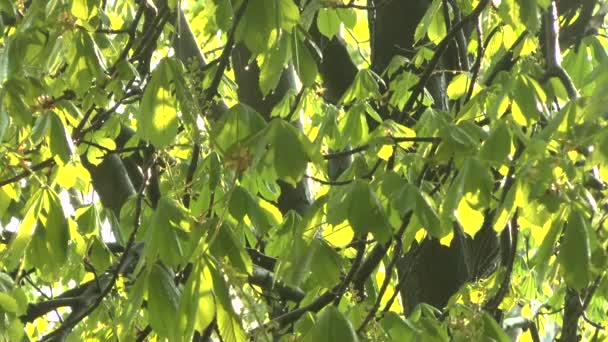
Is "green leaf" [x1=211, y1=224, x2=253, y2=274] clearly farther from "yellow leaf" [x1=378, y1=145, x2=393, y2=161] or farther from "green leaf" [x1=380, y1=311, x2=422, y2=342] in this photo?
"yellow leaf" [x1=378, y1=145, x2=393, y2=161]

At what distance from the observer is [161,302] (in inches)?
50.8

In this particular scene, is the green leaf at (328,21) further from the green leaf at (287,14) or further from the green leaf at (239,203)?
the green leaf at (287,14)

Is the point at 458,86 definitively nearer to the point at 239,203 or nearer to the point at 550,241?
the point at 239,203

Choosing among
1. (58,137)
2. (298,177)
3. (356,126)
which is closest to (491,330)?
(298,177)

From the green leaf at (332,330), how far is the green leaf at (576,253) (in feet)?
1.09

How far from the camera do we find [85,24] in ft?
5.32

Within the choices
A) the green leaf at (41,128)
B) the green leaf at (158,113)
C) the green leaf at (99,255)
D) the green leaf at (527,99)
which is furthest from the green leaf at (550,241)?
the green leaf at (99,255)

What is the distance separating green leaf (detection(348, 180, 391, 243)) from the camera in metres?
1.40

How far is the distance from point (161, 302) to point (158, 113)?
308 millimetres

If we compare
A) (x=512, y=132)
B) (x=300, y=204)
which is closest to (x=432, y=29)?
(x=300, y=204)

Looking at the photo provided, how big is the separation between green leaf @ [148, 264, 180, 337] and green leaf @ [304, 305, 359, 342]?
21cm

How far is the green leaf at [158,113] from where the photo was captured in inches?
54.3

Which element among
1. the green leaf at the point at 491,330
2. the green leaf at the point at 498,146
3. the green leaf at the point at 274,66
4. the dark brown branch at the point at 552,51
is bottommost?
the green leaf at the point at 491,330

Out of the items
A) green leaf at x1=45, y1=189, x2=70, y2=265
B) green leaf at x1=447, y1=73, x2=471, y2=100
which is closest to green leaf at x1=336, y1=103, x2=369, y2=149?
green leaf at x1=447, y1=73, x2=471, y2=100
